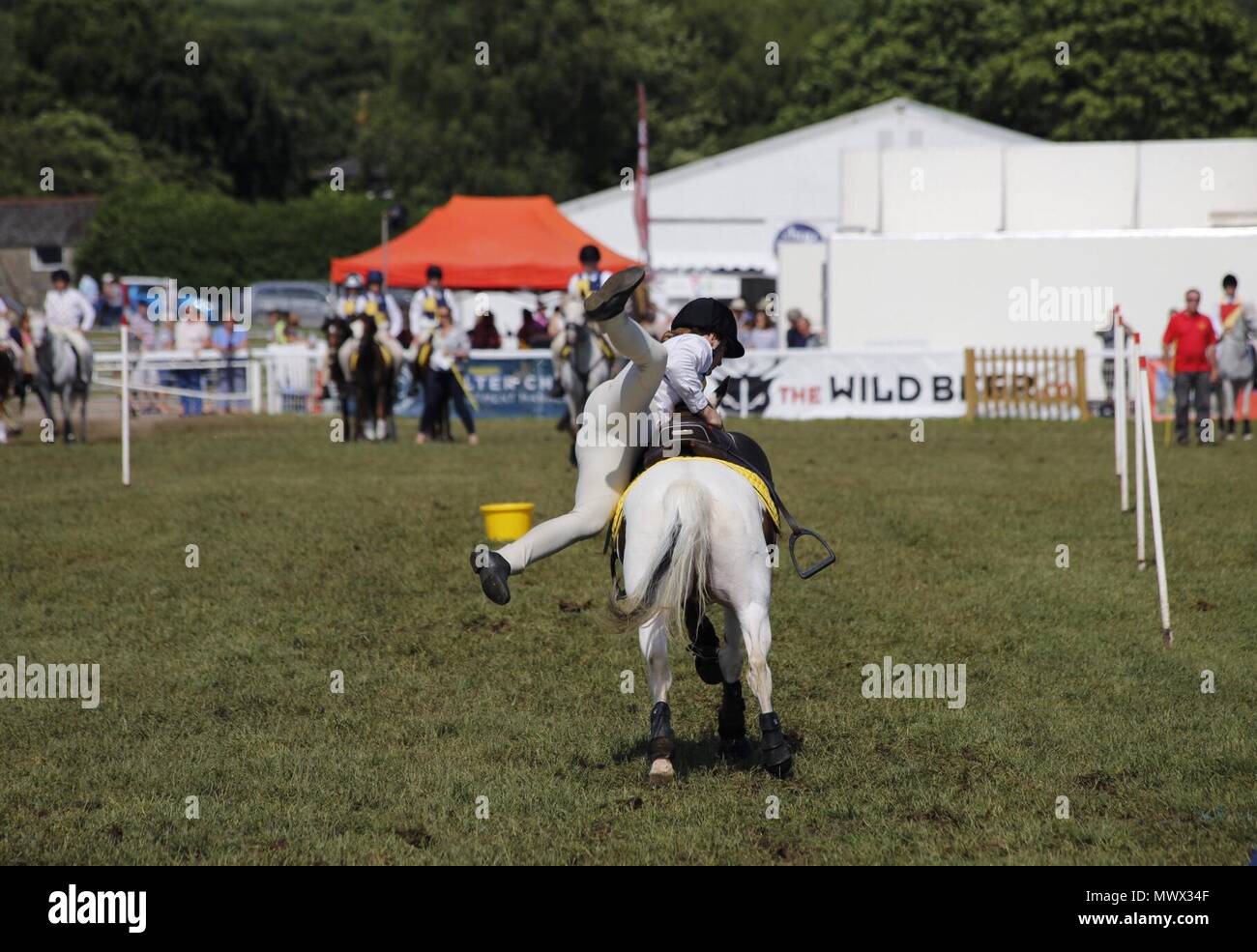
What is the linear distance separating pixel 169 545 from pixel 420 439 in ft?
33.6

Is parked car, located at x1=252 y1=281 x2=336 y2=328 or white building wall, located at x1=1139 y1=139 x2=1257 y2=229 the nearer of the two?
white building wall, located at x1=1139 y1=139 x2=1257 y2=229

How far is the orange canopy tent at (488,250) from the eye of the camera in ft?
112

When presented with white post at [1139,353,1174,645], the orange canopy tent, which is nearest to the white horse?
white post at [1139,353,1174,645]

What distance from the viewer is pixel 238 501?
54.0 feet

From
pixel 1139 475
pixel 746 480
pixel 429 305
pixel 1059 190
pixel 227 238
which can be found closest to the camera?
pixel 746 480

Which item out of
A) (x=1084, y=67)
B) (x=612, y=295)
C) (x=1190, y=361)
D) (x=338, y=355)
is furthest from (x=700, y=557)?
(x=1084, y=67)

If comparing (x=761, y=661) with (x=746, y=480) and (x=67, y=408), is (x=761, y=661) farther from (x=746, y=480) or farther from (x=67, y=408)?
(x=67, y=408)

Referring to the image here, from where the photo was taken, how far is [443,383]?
2420 cm

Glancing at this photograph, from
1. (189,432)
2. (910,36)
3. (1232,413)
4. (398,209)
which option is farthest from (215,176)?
(1232,413)

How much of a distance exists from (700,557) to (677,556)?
0.10m

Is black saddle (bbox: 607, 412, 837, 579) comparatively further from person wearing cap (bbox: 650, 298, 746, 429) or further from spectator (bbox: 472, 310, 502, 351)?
spectator (bbox: 472, 310, 502, 351)

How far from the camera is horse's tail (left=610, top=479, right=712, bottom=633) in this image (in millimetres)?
6996

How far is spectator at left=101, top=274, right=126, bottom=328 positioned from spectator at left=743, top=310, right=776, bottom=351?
1824 centimetres
